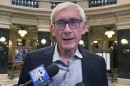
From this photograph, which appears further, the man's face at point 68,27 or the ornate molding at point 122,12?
the ornate molding at point 122,12

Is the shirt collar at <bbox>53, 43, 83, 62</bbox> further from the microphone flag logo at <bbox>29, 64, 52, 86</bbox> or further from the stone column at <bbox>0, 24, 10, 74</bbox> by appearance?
the stone column at <bbox>0, 24, 10, 74</bbox>

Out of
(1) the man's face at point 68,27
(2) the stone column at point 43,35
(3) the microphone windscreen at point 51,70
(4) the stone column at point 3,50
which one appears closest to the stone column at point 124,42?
(2) the stone column at point 43,35

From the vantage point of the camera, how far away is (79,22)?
5.74 feet

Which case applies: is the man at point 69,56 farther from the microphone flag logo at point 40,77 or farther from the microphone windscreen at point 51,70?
the microphone flag logo at point 40,77

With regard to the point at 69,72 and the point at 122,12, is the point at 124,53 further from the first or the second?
the point at 69,72

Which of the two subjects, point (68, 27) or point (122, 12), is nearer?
point (68, 27)

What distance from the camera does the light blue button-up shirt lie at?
1785 mm

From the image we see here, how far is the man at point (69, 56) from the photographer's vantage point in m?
1.71

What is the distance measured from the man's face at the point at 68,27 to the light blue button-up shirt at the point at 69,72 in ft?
0.43

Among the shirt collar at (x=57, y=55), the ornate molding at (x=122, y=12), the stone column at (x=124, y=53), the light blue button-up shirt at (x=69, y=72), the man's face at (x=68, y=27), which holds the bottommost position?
the stone column at (x=124, y=53)

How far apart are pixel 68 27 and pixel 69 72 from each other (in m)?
0.36

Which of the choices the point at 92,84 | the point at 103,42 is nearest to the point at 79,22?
the point at 92,84

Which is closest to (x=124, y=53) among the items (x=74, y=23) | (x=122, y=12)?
(x=122, y=12)

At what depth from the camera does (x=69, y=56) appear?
73.2 inches
